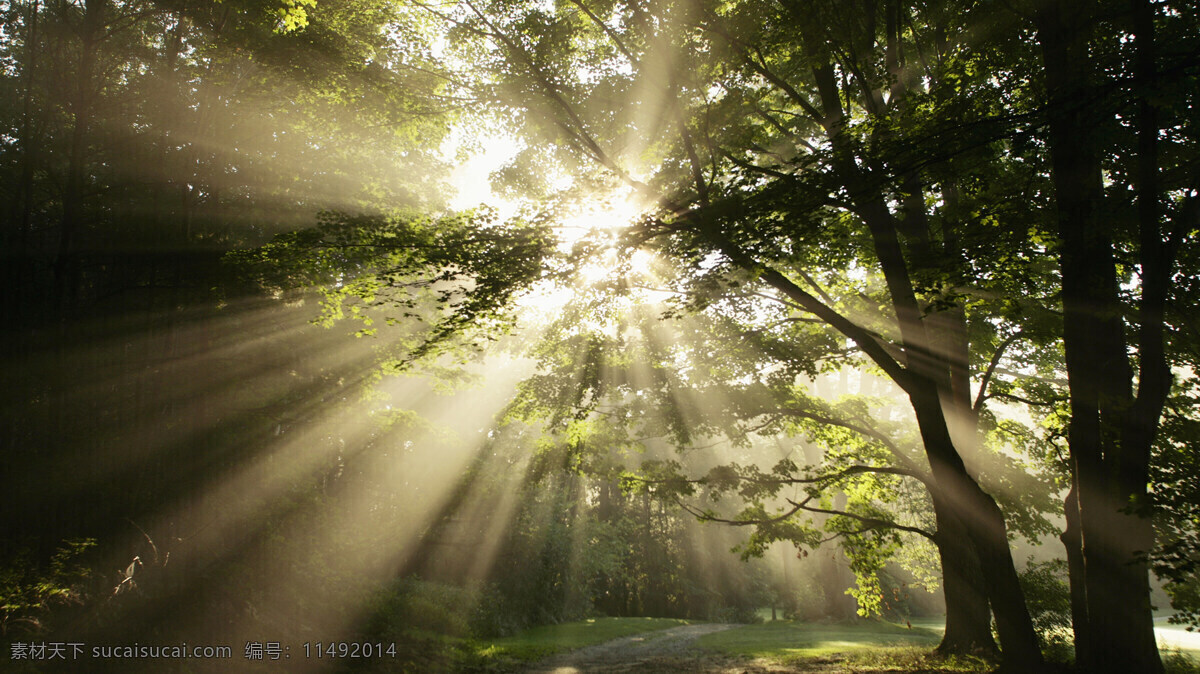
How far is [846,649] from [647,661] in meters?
5.49

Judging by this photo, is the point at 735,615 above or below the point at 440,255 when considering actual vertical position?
below

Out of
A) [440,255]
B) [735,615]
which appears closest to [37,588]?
[440,255]

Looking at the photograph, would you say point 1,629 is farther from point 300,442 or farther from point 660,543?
point 660,543

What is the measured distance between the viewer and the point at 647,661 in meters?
13.2

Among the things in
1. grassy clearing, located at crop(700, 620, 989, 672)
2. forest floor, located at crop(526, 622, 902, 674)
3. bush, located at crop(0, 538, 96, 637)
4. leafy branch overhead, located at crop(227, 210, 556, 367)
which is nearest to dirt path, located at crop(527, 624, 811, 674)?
forest floor, located at crop(526, 622, 902, 674)

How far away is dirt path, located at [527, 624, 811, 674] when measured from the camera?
1163 cm

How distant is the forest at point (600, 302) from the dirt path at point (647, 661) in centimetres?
26

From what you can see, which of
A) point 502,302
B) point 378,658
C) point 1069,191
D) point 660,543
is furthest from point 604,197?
point 660,543

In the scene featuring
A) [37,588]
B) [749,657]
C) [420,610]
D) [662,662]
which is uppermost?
[37,588]

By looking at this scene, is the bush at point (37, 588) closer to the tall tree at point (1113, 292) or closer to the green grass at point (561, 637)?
the green grass at point (561, 637)

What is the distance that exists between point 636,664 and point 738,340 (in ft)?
27.3

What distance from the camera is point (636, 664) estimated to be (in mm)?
12711

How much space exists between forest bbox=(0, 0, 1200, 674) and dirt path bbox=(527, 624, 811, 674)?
260 mm

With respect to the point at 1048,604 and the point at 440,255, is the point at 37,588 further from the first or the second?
the point at 1048,604
